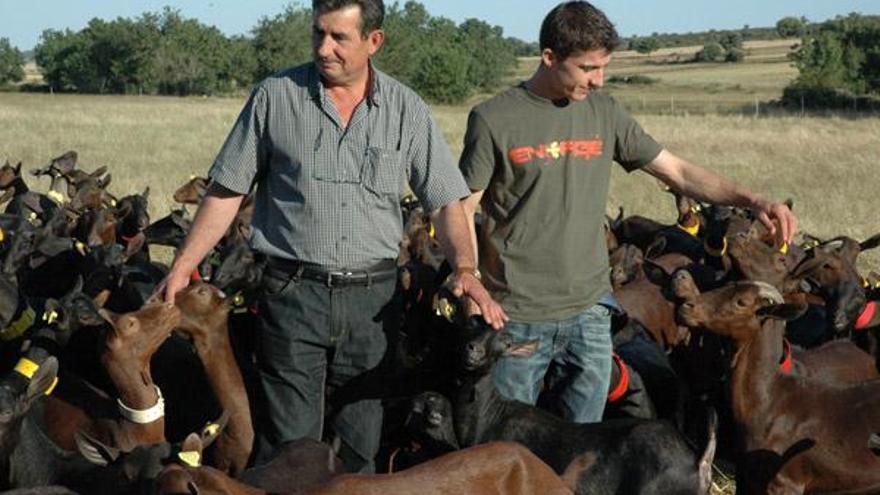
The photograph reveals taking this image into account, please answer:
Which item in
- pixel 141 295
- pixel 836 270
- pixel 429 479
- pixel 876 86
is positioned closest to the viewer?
pixel 429 479

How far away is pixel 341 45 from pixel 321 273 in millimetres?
895

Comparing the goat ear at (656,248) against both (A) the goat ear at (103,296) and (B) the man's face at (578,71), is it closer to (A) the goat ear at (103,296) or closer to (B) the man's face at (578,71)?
(A) the goat ear at (103,296)

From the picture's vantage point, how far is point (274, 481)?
5.59 m

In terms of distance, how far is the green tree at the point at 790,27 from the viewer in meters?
146

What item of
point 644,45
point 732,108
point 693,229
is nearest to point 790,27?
point 644,45

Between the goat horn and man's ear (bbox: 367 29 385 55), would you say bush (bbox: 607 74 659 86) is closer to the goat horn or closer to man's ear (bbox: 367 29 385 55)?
the goat horn

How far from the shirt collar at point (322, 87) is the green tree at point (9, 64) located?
9221 centimetres

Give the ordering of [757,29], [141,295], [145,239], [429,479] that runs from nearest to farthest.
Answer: [429,479] < [141,295] < [145,239] < [757,29]

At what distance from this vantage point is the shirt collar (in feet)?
18.2

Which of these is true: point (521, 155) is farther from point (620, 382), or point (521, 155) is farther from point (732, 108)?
point (732, 108)

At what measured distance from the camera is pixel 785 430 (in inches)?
290

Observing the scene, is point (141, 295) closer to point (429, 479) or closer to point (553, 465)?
point (553, 465)

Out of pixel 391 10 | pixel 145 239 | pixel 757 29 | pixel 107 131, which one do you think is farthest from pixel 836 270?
pixel 757 29

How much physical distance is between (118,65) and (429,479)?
84.0 meters
